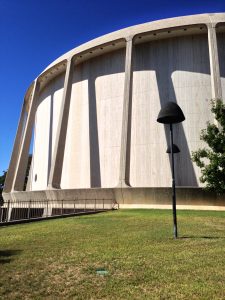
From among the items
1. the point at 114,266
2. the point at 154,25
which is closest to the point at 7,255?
the point at 114,266

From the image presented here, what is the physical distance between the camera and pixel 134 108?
113ft

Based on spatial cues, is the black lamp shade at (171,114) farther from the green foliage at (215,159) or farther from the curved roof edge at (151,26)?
the curved roof edge at (151,26)

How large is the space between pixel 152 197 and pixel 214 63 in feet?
45.4

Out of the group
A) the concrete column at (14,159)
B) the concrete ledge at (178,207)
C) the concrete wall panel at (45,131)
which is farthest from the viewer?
the concrete column at (14,159)

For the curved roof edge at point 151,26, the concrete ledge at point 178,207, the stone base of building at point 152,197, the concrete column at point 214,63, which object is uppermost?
the curved roof edge at point 151,26

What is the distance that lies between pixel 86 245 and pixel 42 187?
32689 mm

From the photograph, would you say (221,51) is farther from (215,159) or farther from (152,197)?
(215,159)

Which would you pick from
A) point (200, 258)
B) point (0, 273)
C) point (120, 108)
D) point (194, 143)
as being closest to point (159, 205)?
point (194, 143)

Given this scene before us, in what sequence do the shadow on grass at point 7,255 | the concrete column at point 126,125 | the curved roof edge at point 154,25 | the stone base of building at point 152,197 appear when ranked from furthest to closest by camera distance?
the curved roof edge at point 154,25 < the concrete column at point 126,125 < the stone base of building at point 152,197 < the shadow on grass at point 7,255

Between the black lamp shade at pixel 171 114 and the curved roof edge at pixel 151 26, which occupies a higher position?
the curved roof edge at pixel 151 26

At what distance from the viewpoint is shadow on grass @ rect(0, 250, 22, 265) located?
7762mm

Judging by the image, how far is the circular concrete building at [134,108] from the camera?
102ft

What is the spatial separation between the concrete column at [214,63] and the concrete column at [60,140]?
49.3ft

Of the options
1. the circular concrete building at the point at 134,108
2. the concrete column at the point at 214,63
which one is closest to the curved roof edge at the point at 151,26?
the circular concrete building at the point at 134,108
